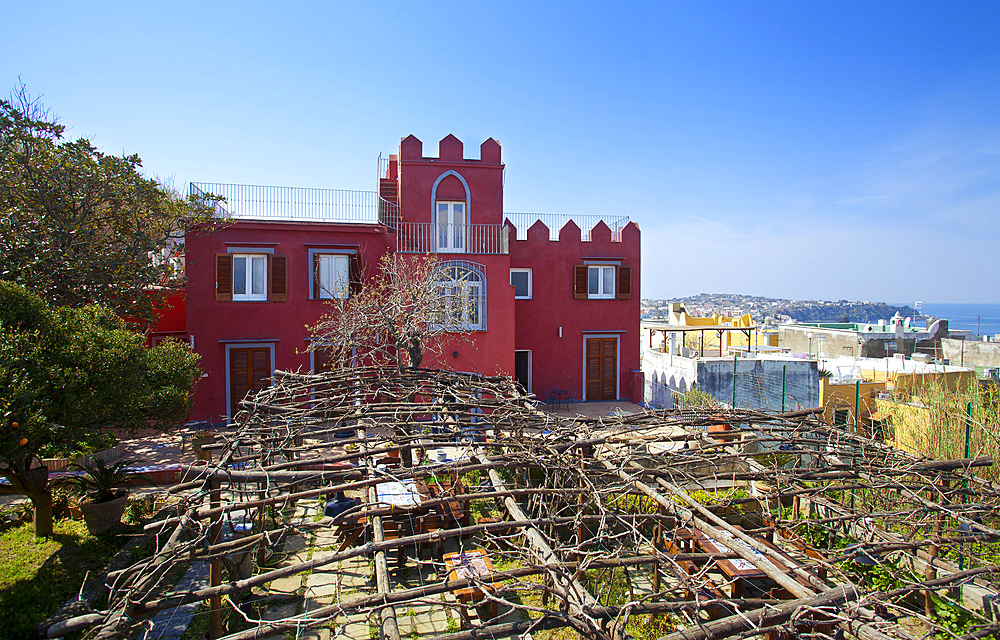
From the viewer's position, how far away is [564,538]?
323 inches

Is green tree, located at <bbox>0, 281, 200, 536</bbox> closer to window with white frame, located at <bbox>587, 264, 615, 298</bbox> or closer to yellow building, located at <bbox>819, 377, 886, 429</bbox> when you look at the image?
window with white frame, located at <bbox>587, 264, 615, 298</bbox>

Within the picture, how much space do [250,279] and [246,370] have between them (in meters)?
2.72

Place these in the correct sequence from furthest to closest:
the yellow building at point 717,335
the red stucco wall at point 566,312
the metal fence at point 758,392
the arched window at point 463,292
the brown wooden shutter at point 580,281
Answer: the yellow building at point 717,335
the brown wooden shutter at point 580,281
the red stucco wall at point 566,312
the arched window at point 463,292
the metal fence at point 758,392

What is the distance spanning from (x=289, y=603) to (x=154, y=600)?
→ 3229 millimetres

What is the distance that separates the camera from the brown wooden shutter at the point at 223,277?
15.2 meters

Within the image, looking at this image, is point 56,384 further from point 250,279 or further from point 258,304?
point 250,279

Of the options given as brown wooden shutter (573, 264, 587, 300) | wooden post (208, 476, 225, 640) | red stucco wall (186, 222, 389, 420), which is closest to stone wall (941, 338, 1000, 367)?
brown wooden shutter (573, 264, 587, 300)

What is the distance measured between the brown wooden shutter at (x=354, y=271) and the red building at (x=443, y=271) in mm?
38

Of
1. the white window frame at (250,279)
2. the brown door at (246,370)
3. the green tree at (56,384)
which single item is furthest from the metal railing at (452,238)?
the green tree at (56,384)

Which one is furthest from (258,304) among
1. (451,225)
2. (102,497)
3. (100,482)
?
(102,497)

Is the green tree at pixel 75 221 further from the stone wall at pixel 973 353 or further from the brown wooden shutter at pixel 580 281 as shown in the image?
the stone wall at pixel 973 353

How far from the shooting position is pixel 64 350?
6684mm

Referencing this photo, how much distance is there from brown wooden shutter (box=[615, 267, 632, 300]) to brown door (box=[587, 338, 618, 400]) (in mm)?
1697

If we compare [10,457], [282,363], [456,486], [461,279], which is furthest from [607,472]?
[282,363]
